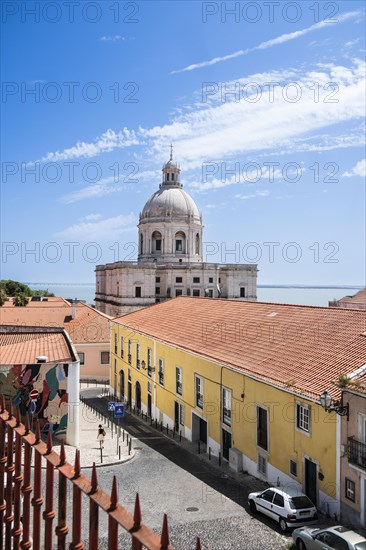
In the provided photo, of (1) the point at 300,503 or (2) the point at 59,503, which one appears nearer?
(2) the point at 59,503

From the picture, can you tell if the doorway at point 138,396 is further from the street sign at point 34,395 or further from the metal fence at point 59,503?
the metal fence at point 59,503

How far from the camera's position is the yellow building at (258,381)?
1856cm

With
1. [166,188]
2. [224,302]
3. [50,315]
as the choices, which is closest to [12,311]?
[50,315]

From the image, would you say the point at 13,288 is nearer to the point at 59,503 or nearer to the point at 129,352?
the point at 129,352

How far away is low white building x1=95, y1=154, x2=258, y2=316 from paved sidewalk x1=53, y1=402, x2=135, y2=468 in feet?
172

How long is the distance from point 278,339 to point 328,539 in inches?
462

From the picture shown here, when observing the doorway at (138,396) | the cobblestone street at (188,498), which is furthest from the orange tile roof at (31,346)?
the doorway at (138,396)

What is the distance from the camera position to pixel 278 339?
2525 centimetres

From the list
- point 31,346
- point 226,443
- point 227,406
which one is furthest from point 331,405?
point 31,346

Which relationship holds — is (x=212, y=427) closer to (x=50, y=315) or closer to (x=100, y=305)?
(x=50, y=315)

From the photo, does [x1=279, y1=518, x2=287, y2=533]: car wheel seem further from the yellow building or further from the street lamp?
the street lamp

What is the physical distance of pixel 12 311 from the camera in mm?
58188

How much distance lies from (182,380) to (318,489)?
12.4 m

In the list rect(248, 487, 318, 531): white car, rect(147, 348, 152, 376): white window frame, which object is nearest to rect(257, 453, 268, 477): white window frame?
rect(248, 487, 318, 531): white car
